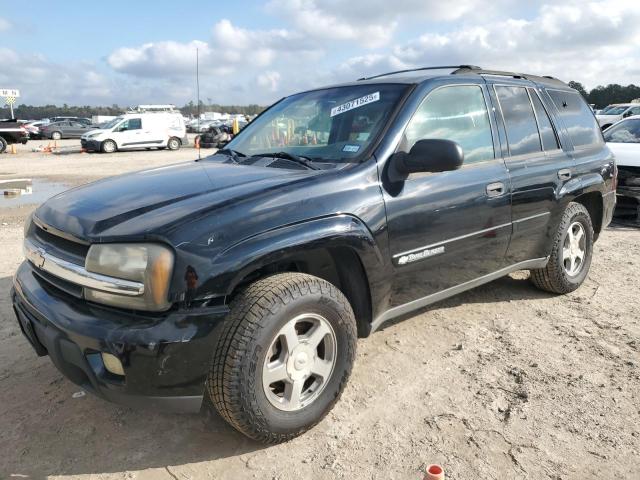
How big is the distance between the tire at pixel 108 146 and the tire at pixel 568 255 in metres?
21.7

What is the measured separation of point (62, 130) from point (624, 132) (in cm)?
3473

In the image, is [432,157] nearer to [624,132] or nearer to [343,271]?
[343,271]

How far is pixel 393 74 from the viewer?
3787 mm

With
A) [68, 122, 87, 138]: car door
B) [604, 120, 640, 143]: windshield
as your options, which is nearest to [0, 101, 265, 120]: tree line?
[68, 122, 87, 138]: car door

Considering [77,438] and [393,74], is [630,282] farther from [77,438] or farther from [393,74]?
[77,438]

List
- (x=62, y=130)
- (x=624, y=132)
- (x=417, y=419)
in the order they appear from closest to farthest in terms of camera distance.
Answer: (x=417, y=419) → (x=624, y=132) → (x=62, y=130)

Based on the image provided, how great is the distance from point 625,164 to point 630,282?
325cm

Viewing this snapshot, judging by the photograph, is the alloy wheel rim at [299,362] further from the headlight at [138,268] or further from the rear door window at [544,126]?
the rear door window at [544,126]

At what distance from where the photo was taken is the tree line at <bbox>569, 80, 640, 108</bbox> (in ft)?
187

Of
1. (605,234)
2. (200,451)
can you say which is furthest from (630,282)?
(200,451)

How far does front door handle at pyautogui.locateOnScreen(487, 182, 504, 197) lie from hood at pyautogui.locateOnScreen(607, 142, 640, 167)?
5059 millimetres

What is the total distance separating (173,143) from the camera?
965 inches

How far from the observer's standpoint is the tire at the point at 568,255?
418 centimetres

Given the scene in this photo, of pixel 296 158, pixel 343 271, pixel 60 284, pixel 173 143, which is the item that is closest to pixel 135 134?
pixel 173 143
